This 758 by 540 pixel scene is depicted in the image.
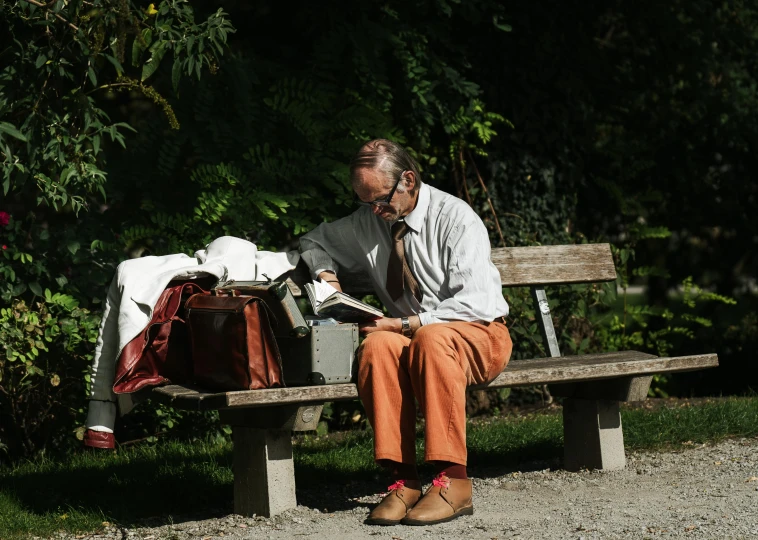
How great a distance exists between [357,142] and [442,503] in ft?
9.05

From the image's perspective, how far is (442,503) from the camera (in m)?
4.14

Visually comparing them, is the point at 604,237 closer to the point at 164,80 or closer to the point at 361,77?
the point at 361,77

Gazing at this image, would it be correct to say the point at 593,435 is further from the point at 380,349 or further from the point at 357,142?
the point at 357,142

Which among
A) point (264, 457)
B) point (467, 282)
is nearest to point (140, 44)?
point (467, 282)

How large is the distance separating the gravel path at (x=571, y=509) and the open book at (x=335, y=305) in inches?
30.7

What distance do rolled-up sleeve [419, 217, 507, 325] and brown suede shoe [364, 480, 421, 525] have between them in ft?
2.10

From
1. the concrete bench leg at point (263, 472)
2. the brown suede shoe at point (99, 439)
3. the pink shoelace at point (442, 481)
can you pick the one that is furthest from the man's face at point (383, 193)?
the brown suede shoe at point (99, 439)

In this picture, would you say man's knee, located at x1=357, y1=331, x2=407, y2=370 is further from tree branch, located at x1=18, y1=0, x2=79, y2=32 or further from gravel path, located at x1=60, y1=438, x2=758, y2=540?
tree branch, located at x1=18, y1=0, x2=79, y2=32

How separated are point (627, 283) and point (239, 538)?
4.45 meters

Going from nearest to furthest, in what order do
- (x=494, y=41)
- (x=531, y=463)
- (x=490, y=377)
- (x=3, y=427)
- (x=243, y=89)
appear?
1. (x=490, y=377)
2. (x=531, y=463)
3. (x=3, y=427)
4. (x=243, y=89)
5. (x=494, y=41)

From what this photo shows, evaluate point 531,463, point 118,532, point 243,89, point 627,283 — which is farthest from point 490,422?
point 118,532

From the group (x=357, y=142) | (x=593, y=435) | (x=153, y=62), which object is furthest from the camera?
(x=357, y=142)

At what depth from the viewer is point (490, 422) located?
21.4ft

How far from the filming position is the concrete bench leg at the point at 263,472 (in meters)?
4.26
